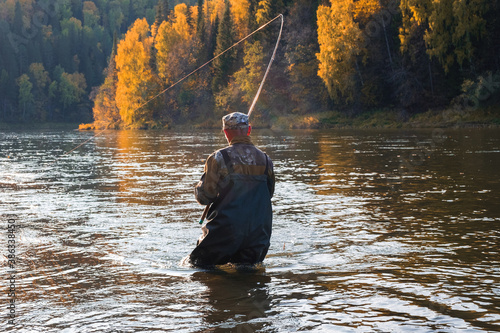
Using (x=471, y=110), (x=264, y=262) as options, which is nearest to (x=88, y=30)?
(x=471, y=110)

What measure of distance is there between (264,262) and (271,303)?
68.1 inches

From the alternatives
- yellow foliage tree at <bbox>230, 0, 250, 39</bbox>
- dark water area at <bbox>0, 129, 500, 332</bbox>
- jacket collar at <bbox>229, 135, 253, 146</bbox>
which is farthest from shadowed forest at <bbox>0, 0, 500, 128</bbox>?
jacket collar at <bbox>229, 135, 253, 146</bbox>

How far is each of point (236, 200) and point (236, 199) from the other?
10 mm

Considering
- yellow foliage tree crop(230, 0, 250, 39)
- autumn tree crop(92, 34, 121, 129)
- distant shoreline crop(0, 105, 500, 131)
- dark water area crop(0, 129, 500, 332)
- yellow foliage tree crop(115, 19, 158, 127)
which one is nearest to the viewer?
dark water area crop(0, 129, 500, 332)

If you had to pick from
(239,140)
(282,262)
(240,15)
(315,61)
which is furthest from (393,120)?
(239,140)

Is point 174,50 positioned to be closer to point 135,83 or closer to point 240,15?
point 135,83

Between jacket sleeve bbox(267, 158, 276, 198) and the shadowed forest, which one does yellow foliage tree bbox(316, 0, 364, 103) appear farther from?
jacket sleeve bbox(267, 158, 276, 198)

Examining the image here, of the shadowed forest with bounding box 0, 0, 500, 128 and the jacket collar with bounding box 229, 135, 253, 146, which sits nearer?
the jacket collar with bounding box 229, 135, 253, 146

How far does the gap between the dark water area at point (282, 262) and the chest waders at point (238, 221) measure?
0.76ft

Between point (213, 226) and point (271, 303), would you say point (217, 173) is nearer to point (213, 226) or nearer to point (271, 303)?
point (213, 226)

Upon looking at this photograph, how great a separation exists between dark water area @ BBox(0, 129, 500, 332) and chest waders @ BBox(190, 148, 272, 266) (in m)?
0.23

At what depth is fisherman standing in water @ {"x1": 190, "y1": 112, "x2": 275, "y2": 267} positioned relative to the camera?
6.73 meters

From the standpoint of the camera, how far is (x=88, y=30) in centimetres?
16900

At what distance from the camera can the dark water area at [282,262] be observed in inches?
207
